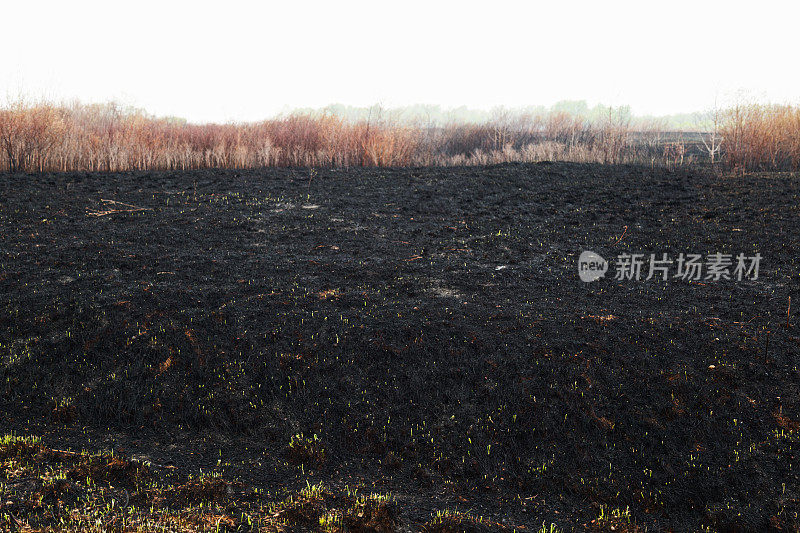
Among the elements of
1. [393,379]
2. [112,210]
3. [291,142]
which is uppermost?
[291,142]

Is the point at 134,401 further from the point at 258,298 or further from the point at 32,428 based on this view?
the point at 258,298

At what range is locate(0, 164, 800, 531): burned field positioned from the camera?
2.67m

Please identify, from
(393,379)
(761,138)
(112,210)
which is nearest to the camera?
(393,379)

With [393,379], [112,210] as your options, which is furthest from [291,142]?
[393,379]

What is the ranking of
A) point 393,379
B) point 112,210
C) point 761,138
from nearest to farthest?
point 393,379
point 112,210
point 761,138

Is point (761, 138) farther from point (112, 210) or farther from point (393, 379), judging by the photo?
point (112, 210)

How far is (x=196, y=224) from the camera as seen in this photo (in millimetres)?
6316

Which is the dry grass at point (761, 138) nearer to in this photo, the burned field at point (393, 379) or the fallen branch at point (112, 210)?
the burned field at point (393, 379)

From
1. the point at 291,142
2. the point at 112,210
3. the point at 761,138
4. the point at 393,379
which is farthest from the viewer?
the point at 291,142

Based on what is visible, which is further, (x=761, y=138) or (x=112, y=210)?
(x=761, y=138)

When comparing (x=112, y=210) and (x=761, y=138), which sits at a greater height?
(x=761, y=138)

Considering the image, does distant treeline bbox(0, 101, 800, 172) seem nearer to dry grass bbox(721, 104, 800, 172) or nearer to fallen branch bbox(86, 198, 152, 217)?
dry grass bbox(721, 104, 800, 172)

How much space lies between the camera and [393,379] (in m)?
3.54

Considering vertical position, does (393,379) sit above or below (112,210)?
below
